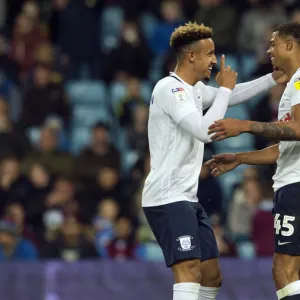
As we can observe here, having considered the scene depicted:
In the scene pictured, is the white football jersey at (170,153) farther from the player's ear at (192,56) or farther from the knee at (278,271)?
the knee at (278,271)

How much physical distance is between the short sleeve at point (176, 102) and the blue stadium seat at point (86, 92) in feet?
24.2

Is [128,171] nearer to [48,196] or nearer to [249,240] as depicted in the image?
[48,196]

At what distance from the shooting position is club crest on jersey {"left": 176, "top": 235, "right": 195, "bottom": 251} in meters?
7.34

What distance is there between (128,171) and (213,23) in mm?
2537

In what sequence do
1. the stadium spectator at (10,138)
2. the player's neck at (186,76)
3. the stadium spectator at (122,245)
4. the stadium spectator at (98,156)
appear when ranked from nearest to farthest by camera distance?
1. the player's neck at (186,76)
2. the stadium spectator at (122,245)
3. the stadium spectator at (98,156)
4. the stadium spectator at (10,138)

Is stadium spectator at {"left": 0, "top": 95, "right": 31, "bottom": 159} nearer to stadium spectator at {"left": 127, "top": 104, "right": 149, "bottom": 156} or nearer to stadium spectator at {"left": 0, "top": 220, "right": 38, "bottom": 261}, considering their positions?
stadium spectator at {"left": 127, "top": 104, "right": 149, "bottom": 156}

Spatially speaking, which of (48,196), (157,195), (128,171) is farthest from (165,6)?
(157,195)

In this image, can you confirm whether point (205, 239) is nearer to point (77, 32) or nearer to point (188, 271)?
point (188, 271)

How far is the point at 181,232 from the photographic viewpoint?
7.40 metres

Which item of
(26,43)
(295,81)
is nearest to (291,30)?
(295,81)

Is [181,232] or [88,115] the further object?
[88,115]

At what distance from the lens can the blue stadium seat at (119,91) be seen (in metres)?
14.4

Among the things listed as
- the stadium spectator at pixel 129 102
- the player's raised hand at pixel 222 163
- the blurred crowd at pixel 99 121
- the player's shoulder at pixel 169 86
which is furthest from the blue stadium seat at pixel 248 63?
the player's shoulder at pixel 169 86

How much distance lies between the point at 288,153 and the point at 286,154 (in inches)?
0.9
